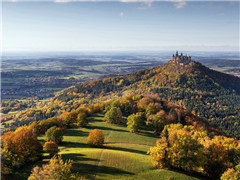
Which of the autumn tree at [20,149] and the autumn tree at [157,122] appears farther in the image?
the autumn tree at [157,122]

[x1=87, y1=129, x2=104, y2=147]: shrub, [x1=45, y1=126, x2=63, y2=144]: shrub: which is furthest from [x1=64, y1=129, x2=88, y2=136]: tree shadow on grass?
[x1=87, y1=129, x2=104, y2=147]: shrub

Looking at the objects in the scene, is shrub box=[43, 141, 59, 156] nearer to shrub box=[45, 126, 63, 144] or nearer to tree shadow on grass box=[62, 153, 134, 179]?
tree shadow on grass box=[62, 153, 134, 179]

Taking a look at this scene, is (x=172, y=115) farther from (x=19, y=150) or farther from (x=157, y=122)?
(x=19, y=150)

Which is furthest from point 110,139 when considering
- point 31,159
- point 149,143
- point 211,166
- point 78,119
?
point 211,166

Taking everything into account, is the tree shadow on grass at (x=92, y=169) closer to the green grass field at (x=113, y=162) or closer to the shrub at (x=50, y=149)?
the green grass field at (x=113, y=162)

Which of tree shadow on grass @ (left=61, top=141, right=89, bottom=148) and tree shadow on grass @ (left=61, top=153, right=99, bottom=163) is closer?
tree shadow on grass @ (left=61, top=153, right=99, bottom=163)

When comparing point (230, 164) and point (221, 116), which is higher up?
point (230, 164)

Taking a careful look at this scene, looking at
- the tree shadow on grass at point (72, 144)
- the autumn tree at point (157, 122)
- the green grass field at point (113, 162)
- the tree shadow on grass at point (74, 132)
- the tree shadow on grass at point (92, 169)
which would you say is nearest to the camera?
the tree shadow on grass at point (92, 169)

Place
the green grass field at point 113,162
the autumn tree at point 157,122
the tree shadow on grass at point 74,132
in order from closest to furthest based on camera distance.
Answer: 1. the green grass field at point 113,162
2. the tree shadow on grass at point 74,132
3. the autumn tree at point 157,122

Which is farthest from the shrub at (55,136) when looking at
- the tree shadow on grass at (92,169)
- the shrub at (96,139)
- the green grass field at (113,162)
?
the tree shadow on grass at (92,169)

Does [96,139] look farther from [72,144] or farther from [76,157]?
[76,157]

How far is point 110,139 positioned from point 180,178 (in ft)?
142

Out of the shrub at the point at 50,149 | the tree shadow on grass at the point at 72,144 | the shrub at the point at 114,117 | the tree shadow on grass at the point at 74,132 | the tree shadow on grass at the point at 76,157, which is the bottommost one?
the tree shadow on grass at the point at 74,132

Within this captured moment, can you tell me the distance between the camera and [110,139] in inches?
3228
